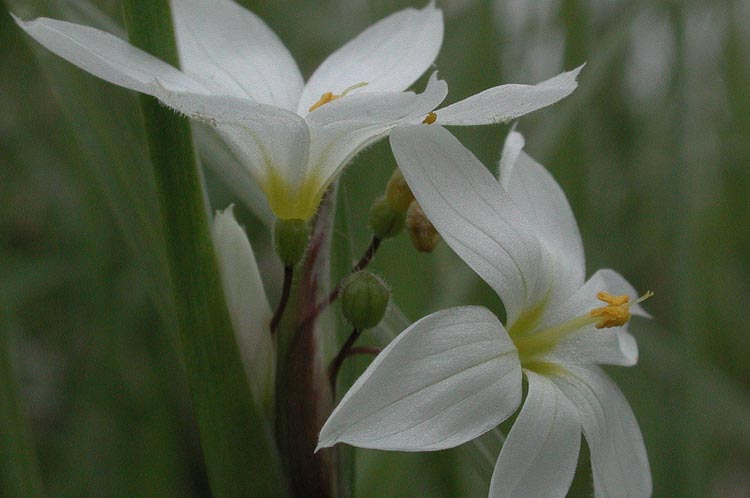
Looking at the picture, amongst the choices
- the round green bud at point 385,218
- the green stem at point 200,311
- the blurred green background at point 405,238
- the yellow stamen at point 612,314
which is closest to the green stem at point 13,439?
the blurred green background at point 405,238

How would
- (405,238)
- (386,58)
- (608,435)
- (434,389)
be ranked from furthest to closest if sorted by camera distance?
(405,238) < (386,58) < (608,435) < (434,389)

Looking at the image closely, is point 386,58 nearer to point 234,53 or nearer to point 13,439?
point 234,53

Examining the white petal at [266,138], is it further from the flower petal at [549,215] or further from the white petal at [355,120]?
the flower petal at [549,215]

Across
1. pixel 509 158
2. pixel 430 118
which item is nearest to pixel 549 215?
pixel 509 158

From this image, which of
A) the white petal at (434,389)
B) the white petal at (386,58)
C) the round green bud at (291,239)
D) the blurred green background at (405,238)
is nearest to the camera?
the white petal at (434,389)

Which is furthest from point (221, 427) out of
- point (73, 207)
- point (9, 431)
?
point (73, 207)

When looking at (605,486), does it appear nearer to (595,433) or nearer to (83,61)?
(595,433)
